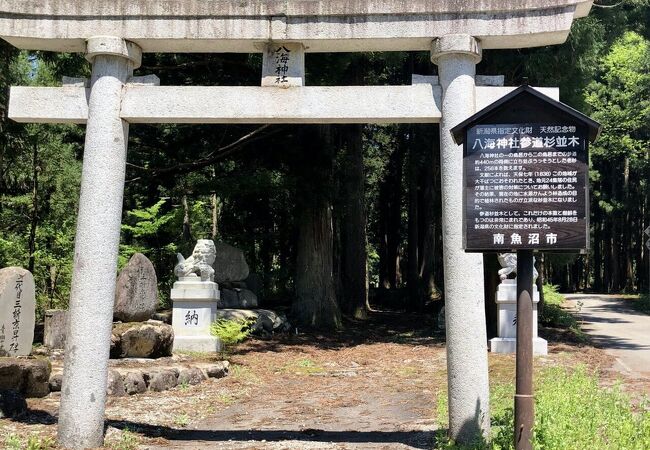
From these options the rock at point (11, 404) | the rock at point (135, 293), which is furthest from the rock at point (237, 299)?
the rock at point (11, 404)

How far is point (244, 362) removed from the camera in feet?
45.8

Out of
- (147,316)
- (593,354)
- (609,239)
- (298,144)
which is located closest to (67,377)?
(147,316)

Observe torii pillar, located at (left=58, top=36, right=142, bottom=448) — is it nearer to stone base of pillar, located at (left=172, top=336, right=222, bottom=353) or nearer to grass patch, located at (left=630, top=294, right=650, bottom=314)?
stone base of pillar, located at (left=172, top=336, right=222, bottom=353)

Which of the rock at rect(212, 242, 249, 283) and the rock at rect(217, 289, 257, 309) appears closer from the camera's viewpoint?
the rock at rect(217, 289, 257, 309)

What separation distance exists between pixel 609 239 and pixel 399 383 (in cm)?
3641

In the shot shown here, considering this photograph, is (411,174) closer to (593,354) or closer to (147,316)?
(593,354)

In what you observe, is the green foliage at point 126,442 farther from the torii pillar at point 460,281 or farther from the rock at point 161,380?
the torii pillar at point 460,281

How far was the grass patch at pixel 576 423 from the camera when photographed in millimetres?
5523

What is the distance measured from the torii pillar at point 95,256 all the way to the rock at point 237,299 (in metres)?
11.6

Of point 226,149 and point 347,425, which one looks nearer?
point 347,425

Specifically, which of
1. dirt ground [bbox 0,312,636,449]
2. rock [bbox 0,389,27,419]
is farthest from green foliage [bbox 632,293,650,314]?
rock [bbox 0,389,27,419]

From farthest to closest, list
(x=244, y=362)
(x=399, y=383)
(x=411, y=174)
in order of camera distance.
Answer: (x=411, y=174), (x=244, y=362), (x=399, y=383)

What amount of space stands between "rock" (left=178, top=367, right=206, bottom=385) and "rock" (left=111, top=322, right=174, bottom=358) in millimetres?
1032

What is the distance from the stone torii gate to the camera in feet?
21.4
